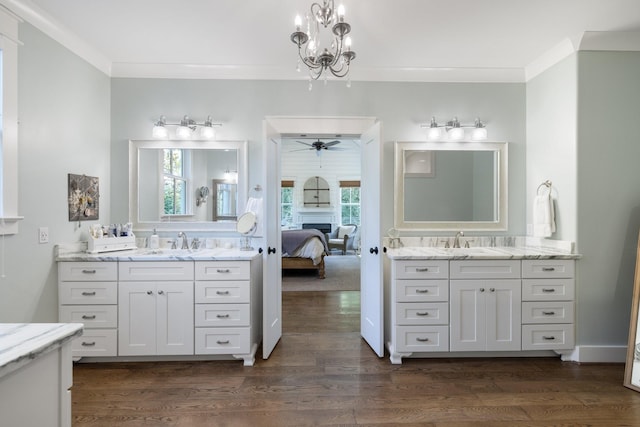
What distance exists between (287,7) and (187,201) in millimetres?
2051

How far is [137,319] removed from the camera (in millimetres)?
2670

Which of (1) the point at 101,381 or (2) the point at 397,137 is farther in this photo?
(2) the point at 397,137

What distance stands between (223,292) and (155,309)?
0.58 meters

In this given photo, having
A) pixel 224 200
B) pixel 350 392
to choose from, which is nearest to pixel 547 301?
pixel 350 392

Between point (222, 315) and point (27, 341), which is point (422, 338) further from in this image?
point (27, 341)

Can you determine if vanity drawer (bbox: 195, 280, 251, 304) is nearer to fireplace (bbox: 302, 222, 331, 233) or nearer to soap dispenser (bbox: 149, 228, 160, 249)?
soap dispenser (bbox: 149, 228, 160, 249)

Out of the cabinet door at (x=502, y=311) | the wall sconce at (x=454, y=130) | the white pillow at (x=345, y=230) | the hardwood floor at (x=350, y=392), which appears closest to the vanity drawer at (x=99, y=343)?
the hardwood floor at (x=350, y=392)

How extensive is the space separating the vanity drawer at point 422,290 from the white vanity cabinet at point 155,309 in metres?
1.77

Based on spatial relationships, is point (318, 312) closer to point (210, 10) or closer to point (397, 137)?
point (397, 137)

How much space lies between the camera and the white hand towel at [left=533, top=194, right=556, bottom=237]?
113 inches

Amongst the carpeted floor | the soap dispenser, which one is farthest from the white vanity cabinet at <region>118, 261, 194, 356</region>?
the carpeted floor

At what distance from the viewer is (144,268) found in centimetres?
268

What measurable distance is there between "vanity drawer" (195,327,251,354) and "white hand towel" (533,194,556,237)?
2776mm

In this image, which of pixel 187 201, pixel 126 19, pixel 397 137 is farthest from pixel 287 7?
pixel 187 201
